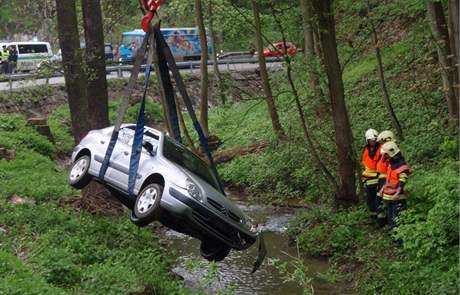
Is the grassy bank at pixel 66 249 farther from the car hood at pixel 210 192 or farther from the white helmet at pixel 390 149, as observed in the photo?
the white helmet at pixel 390 149

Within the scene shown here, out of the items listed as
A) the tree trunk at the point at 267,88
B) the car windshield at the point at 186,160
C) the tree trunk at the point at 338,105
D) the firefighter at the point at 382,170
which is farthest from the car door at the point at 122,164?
the tree trunk at the point at 267,88

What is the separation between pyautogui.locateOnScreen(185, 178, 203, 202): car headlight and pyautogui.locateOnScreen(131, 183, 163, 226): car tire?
407 mm

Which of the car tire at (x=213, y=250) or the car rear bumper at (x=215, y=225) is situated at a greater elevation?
the car rear bumper at (x=215, y=225)

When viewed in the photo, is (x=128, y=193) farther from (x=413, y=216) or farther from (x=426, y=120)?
(x=426, y=120)

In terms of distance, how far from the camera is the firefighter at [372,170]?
43.5 ft

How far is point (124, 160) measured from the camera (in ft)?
37.9

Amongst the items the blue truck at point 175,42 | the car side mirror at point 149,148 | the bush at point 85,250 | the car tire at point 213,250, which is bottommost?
the car tire at point 213,250

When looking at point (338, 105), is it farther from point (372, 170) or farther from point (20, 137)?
point (20, 137)

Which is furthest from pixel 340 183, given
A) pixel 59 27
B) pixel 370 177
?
pixel 59 27

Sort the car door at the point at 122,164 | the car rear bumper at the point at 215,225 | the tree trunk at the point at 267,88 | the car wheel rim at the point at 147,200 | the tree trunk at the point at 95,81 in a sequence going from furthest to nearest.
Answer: the tree trunk at the point at 267,88, the tree trunk at the point at 95,81, the car door at the point at 122,164, the car wheel rim at the point at 147,200, the car rear bumper at the point at 215,225

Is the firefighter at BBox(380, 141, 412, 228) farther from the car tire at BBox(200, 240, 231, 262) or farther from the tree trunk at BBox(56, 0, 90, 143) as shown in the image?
the tree trunk at BBox(56, 0, 90, 143)

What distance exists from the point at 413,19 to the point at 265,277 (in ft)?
54.1

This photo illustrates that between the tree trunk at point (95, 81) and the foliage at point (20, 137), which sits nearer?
the tree trunk at point (95, 81)

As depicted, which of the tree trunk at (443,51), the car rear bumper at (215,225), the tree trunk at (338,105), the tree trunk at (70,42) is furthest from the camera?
the tree trunk at (443,51)
